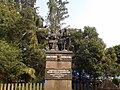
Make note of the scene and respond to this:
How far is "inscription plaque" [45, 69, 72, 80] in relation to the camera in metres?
10.3

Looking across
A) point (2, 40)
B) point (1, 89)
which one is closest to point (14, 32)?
point (2, 40)

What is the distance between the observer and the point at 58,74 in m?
10.3

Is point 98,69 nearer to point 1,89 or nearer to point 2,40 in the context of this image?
point 2,40

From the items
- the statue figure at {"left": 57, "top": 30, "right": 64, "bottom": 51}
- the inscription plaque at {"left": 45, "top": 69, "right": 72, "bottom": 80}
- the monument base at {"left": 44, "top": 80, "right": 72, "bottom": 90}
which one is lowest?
the monument base at {"left": 44, "top": 80, "right": 72, "bottom": 90}

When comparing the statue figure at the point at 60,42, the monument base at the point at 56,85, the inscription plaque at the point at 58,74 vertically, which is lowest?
the monument base at the point at 56,85

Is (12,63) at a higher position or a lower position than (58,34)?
lower

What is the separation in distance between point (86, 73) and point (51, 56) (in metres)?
9.71

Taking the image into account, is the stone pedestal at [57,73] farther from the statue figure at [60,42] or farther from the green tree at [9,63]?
the green tree at [9,63]

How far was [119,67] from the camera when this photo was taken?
20.0 meters

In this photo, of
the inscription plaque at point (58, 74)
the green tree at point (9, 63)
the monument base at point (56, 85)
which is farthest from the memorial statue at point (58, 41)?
the green tree at point (9, 63)

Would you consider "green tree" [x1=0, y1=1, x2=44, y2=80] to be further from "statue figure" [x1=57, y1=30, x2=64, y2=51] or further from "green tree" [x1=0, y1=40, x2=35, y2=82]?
"statue figure" [x1=57, y1=30, x2=64, y2=51]

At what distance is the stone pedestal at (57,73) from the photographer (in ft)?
33.8

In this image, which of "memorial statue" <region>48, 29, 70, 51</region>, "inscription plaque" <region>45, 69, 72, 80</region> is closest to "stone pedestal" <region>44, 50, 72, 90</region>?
"inscription plaque" <region>45, 69, 72, 80</region>

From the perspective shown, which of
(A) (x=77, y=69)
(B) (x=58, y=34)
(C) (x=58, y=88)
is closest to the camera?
(C) (x=58, y=88)
